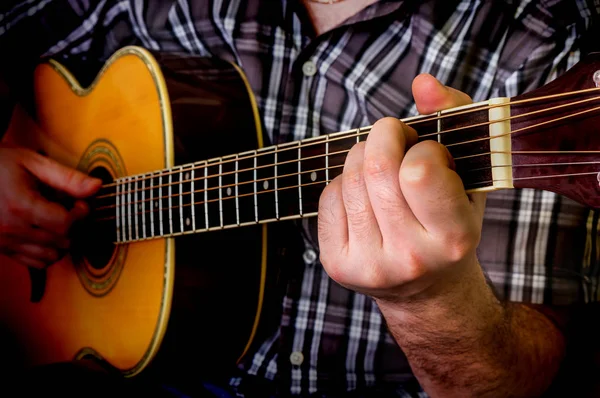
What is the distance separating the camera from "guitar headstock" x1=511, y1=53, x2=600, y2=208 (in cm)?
50

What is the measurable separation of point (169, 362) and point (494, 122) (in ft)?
2.33

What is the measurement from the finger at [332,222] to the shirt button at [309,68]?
0.39m

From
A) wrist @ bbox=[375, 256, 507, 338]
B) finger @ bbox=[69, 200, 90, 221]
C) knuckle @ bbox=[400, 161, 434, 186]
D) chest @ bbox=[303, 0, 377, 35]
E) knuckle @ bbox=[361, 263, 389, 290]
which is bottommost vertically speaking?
wrist @ bbox=[375, 256, 507, 338]

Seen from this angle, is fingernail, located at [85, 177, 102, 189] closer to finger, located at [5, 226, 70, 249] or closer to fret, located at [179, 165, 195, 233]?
finger, located at [5, 226, 70, 249]

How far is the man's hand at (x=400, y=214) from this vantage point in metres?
0.54

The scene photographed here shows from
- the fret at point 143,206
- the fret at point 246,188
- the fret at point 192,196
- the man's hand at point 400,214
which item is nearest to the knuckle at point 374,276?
the man's hand at point 400,214

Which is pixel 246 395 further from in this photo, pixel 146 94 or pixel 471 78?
pixel 471 78

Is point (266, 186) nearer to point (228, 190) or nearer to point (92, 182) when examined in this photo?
point (228, 190)

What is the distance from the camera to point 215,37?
1110mm

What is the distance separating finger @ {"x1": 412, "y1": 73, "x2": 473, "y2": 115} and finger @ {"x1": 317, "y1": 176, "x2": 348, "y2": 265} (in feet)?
0.43

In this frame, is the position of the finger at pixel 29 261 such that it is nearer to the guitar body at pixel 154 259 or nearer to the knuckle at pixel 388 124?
the guitar body at pixel 154 259

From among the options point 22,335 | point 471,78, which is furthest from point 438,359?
point 22,335

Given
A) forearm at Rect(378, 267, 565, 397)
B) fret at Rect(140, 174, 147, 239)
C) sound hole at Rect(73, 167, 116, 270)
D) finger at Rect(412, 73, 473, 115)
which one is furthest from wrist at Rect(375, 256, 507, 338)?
sound hole at Rect(73, 167, 116, 270)

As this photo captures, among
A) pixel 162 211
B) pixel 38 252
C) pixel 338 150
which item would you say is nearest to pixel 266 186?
pixel 338 150
